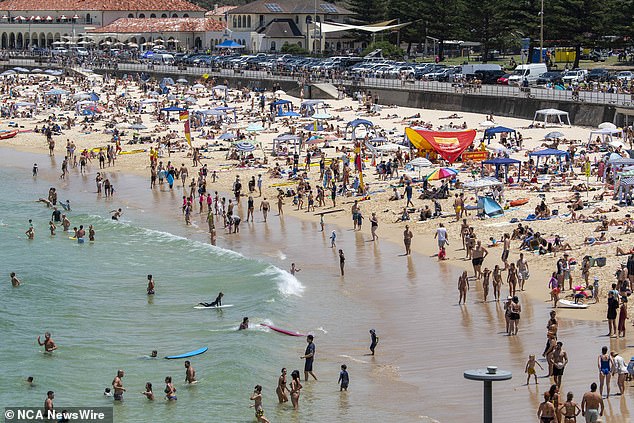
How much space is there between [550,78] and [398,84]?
7.85 meters

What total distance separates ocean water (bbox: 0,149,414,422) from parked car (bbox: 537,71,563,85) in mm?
23325

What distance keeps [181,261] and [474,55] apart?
4994 centimetres

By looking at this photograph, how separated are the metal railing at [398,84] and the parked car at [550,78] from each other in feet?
7.34

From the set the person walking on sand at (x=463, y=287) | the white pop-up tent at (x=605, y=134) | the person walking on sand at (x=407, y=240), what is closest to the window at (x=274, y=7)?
the white pop-up tent at (x=605, y=134)

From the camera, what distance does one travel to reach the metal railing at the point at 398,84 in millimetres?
45812

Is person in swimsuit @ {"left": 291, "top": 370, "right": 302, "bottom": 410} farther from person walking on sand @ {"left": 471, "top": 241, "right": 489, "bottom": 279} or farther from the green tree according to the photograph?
the green tree

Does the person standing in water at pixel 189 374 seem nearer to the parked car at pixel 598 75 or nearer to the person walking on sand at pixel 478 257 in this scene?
the person walking on sand at pixel 478 257

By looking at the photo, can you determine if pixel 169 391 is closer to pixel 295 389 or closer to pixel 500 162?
pixel 295 389

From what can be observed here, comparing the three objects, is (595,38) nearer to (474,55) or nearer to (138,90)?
(474,55)

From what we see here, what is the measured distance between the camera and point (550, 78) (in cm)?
5322

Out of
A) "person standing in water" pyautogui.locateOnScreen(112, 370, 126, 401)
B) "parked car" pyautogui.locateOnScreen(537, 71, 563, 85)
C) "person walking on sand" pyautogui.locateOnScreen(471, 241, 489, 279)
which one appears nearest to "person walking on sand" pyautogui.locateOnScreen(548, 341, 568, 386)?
"person walking on sand" pyautogui.locateOnScreen(471, 241, 489, 279)

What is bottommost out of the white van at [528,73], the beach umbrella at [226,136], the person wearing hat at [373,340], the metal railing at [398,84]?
the person wearing hat at [373,340]

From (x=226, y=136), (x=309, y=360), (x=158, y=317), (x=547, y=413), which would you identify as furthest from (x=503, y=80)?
(x=547, y=413)

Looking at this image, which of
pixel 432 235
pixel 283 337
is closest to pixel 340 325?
pixel 283 337
